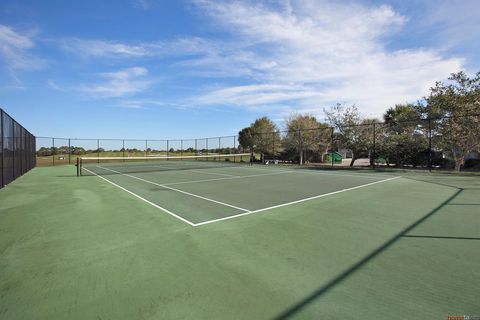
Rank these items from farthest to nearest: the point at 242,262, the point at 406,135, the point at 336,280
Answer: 1. the point at 406,135
2. the point at 242,262
3. the point at 336,280

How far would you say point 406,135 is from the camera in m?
22.5

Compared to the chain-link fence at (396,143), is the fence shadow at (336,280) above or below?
below

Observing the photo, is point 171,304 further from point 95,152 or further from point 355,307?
point 95,152

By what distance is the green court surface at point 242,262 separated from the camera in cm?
260

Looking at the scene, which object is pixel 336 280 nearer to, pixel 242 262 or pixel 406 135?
pixel 242 262

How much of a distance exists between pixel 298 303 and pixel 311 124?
1401 inches

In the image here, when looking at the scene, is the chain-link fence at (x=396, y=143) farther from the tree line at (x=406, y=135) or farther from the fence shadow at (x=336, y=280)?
the fence shadow at (x=336, y=280)

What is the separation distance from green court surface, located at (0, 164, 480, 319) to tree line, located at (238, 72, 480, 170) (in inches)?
516

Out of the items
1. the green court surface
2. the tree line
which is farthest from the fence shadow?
the tree line

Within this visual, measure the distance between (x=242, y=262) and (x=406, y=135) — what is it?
23.4m

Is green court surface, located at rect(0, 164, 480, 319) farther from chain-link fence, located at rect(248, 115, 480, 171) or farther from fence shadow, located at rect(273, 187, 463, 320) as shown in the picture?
chain-link fence, located at rect(248, 115, 480, 171)

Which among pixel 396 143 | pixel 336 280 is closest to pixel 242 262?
pixel 336 280

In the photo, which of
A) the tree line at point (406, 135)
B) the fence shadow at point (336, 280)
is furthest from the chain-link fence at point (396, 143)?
the fence shadow at point (336, 280)

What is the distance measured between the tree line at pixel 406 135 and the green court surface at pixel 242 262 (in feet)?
43.0
